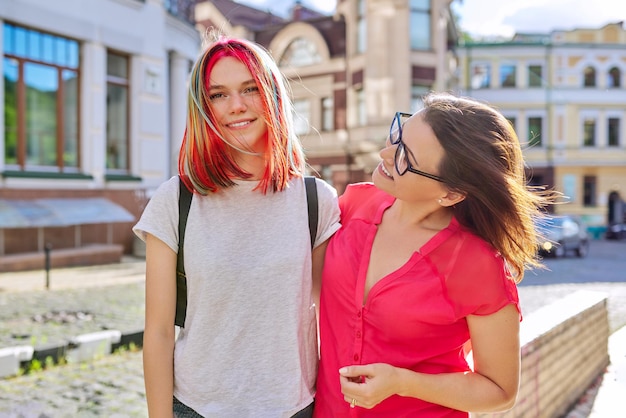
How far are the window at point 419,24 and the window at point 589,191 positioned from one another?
54.7 feet

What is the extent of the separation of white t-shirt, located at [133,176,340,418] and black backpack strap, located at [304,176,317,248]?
0.29 ft

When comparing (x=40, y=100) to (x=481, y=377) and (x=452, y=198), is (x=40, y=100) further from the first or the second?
(x=481, y=377)

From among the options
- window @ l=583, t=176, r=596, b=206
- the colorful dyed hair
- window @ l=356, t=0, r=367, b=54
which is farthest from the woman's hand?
window @ l=583, t=176, r=596, b=206

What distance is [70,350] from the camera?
20.9 feet

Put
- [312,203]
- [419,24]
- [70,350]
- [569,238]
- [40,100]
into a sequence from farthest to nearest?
[419,24] < [569,238] < [40,100] < [70,350] < [312,203]

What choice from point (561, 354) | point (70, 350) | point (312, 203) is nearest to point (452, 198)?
point (312, 203)

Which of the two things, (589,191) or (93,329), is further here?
(589,191)

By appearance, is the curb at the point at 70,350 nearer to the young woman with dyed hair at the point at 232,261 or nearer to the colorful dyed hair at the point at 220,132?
the young woman with dyed hair at the point at 232,261

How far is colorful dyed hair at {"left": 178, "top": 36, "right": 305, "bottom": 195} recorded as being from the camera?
74.6 inches

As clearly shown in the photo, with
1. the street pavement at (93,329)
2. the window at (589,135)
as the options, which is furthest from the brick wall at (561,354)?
the window at (589,135)

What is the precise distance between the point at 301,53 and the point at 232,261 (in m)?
29.2

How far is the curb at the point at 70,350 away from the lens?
5.81 m

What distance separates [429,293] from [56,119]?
14.0 metres

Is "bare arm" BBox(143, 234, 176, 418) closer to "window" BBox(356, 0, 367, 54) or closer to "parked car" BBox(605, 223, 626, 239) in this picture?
"window" BBox(356, 0, 367, 54)
